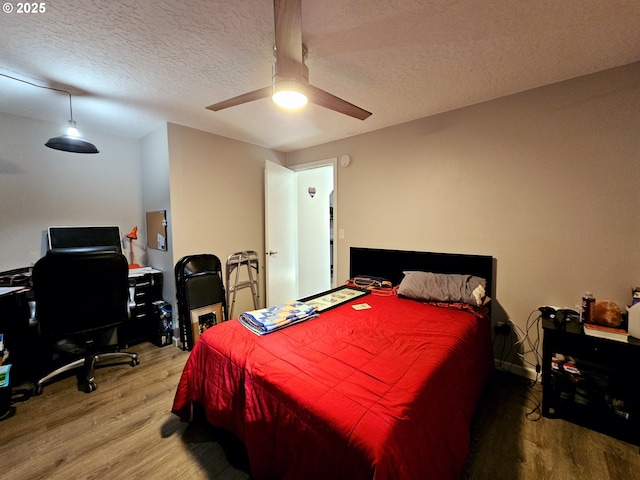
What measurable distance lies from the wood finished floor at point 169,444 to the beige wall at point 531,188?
2.88ft

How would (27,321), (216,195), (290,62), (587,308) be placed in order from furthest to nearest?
(216,195) → (27,321) → (587,308) → (290,62)

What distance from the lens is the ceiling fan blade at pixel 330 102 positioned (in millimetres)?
1534

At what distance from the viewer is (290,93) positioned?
1386 millimetres

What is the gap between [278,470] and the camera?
1.15 metres

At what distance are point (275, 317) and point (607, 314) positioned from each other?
7.52 ft

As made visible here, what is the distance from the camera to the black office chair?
6.34ft

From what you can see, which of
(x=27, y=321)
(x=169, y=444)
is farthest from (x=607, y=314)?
(x=27, y=321)

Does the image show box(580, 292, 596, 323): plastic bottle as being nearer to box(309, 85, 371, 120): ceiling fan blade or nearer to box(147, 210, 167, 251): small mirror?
box(309, 85, 371, 120): ceiling fan blade

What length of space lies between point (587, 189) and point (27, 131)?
17.1 feet

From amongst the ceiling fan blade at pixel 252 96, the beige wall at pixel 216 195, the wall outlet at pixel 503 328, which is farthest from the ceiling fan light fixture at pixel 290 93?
the wall outlet at pixel 503 328

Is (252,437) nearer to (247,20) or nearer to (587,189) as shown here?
(247,20)

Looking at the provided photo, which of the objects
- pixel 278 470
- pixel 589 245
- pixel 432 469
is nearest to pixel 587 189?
pixel 589 245

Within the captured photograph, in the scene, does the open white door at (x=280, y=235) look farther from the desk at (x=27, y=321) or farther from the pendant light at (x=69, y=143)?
the pendant light at (x=69, y=143)

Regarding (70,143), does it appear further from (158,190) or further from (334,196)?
(334,196)
